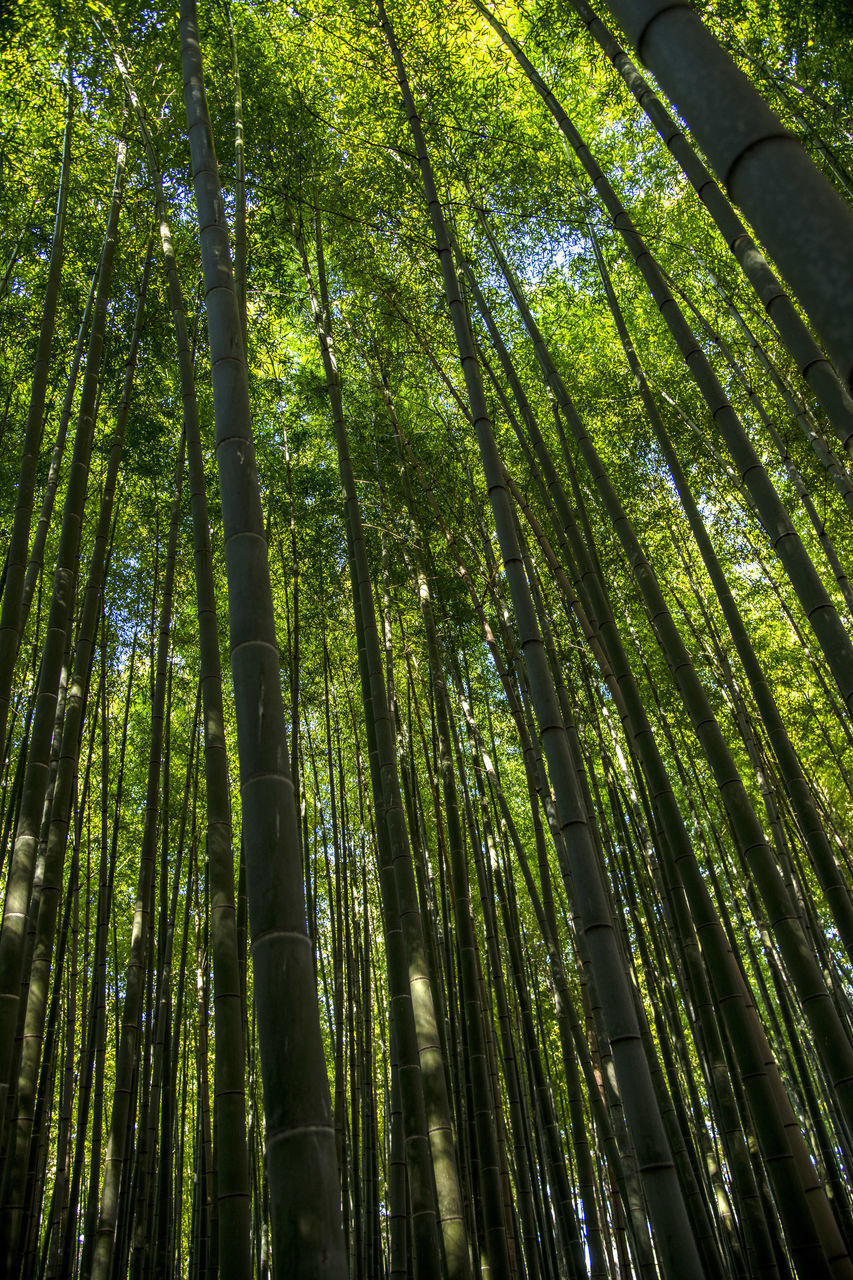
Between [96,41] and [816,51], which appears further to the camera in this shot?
[816,51]

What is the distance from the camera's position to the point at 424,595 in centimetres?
457

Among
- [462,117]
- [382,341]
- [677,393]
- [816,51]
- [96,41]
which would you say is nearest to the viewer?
[96,41]

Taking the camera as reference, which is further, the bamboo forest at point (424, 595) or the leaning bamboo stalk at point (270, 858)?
the bamboo forest at point (424, 595)

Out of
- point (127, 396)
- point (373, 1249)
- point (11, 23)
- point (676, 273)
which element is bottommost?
point (373, 1249)

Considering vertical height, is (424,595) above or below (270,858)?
above

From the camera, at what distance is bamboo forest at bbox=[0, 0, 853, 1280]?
6.03 ft

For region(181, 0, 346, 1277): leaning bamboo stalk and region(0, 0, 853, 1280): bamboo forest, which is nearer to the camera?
region(181, 0, 346, 1277): leaning bamboo stalk

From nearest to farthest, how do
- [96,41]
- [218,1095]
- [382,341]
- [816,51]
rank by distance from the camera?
[218,1095]
[96,41]
[816,51]
[382,341]

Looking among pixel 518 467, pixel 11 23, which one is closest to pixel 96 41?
pixel 11 23

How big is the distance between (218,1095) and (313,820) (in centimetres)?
469

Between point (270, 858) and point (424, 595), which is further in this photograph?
point (424, 595)

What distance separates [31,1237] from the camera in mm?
4016

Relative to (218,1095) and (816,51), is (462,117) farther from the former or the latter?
(218,1095)

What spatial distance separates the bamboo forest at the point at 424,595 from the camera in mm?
1839
